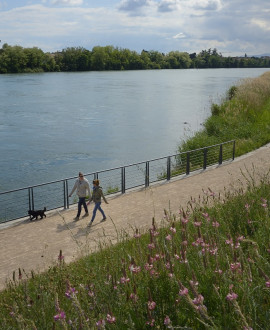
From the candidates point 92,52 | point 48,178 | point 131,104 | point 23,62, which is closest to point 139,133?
point 48,178

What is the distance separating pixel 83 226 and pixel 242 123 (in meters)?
15.9

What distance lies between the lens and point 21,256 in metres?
8.59

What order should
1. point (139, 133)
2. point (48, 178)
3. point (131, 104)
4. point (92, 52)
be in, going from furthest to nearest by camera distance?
point (92, 52)
point (131, 104)
point (139, 133)
point (48, 178)

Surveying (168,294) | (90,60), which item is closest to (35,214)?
(168,294)

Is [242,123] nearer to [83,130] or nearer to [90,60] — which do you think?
[83,130]

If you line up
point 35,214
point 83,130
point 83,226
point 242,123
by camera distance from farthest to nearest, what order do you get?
point 83,130 → point 242,123 → point 35,214 → point 83,226

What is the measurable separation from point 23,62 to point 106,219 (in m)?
91.2

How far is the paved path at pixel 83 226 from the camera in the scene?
324 inches

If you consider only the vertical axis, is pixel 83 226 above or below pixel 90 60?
below

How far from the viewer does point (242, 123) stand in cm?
2453

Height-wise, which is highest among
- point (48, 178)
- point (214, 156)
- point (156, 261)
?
point (156, 261)

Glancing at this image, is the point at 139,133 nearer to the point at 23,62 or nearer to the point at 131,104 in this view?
the point at 131,104

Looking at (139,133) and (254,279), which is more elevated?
(254,279)

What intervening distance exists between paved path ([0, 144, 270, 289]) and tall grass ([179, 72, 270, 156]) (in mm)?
5781
